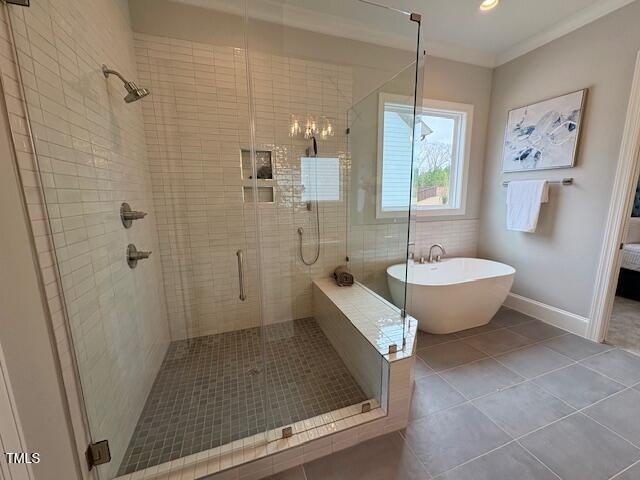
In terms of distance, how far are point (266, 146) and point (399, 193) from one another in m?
1.34

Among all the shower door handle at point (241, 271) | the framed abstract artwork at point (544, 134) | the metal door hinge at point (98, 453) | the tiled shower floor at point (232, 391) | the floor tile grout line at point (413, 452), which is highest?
the framed abstract artwork at point (544, 134)

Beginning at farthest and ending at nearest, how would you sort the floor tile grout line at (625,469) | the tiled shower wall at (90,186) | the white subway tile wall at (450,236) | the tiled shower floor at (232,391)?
the white subway tile wall at (450,236) → the tiled shower floor at (232,391) → the floor tile grout line at (625,469) → the tiled shower wall at (90,186)

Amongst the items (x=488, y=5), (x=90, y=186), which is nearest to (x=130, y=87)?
(x=90, y=186)

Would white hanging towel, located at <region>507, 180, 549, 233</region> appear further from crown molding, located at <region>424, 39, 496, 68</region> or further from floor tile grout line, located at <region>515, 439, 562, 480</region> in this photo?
floor tile grout line, located at <region>515, 439, 562, 480</region>

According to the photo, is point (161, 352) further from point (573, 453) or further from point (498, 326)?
point (498, 326)

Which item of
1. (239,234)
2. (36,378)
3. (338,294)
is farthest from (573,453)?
(239,234)

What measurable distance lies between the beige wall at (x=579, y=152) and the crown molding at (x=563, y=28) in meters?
0.04

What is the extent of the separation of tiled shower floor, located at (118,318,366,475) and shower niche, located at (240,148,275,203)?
4.00ft

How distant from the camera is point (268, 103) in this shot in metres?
2.20

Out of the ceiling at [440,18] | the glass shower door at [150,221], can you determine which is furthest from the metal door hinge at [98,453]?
the ceiling at [440,18]

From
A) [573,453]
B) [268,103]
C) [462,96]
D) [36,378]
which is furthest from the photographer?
[462,96]

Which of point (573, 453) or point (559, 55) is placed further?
point (559, 55)

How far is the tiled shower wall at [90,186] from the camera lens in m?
0.89

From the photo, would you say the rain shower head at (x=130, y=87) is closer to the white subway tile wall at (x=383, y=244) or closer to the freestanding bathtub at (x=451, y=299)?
the white subway tile wall at (x=383, y=244)
